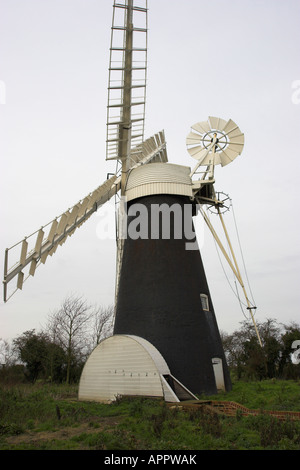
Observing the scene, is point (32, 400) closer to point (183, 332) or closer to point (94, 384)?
point (94, 384)

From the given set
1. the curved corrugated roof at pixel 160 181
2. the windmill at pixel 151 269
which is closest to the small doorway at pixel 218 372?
the windmill at pixel 151 269

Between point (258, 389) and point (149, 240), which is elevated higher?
point (149, 240)

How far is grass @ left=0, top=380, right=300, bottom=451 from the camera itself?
7941mm

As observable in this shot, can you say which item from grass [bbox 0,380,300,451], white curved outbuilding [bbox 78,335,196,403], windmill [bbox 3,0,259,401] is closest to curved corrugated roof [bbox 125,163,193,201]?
windmill [bbox 3,0,259,401]

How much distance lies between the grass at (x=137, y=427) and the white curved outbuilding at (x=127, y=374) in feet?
2.09

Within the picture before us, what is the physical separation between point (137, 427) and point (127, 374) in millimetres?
4237

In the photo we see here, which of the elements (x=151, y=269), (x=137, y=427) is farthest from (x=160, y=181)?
(x=137, y=427)

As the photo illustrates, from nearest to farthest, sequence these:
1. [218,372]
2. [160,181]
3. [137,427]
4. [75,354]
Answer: [137,427]
[218,372]
[160,181]
[75,354]

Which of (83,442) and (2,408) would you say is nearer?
(83,442)

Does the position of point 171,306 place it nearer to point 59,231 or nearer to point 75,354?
point 59,231

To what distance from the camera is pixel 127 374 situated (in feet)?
44.8

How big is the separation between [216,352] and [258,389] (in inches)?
92.9

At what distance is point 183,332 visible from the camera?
14547 millimetres
